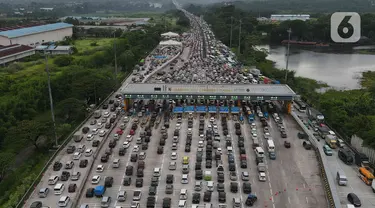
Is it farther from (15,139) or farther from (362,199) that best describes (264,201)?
(15,139)

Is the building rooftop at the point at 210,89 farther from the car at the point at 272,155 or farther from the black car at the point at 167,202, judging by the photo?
the black car at the point at 167,202

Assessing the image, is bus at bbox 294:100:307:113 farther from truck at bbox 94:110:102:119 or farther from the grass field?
the grass field

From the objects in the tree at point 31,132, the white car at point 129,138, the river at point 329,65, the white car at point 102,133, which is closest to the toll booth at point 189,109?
the white car at point 129,138

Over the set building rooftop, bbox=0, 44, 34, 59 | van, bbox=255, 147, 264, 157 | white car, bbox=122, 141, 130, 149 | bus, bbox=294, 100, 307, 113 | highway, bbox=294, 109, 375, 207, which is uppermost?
building rooftop, bbox=0, 44, 34, 59

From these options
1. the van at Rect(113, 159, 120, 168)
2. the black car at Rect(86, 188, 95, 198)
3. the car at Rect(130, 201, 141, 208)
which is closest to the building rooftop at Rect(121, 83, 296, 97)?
the van at Rect(113, 159, 120, 168)

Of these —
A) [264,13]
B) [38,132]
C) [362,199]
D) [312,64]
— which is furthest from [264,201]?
[264,13]
